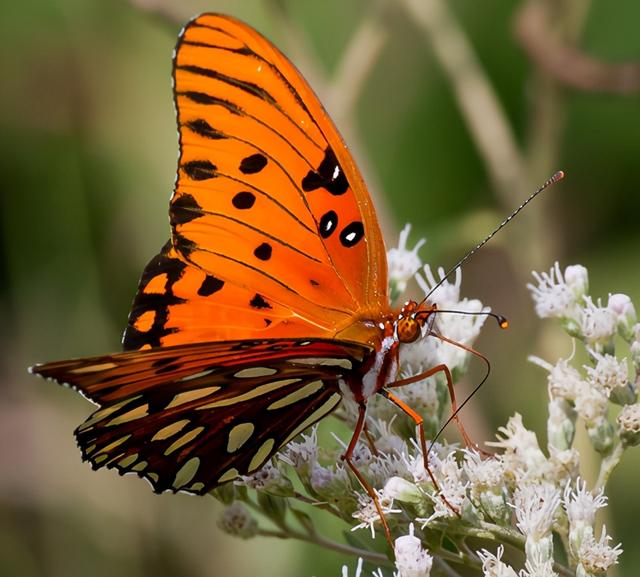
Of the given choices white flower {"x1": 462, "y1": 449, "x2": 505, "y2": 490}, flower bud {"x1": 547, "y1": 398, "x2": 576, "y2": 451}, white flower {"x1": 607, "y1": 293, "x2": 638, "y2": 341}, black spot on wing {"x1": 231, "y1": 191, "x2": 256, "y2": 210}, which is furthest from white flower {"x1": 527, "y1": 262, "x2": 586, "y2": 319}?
black spot on wing {"x1": 231, "y1": 191, "x2": 256, "y2": 210}

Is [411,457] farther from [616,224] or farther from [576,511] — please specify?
[616,224]

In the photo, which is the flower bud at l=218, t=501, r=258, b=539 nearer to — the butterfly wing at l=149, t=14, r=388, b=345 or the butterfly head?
the butterfly wing at l=149, t=14, r=388, b=345

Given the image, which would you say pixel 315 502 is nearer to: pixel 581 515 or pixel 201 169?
pixel 581 515

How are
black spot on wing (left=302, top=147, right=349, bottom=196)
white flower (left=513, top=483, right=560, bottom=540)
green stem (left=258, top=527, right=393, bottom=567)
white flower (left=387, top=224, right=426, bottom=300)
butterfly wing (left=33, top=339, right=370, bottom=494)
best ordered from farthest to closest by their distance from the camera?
white flower (left=387, top=224, right=426, bottom=300), black spot on wing (left=302, top=147, right=349, bottom=196), green stem (left=258, top=527, right=393, bottom=567), white flower (left=513, top=483, right=560, bottom=540), butterfly wing (left=33, top=339, right=370, bottom=494)

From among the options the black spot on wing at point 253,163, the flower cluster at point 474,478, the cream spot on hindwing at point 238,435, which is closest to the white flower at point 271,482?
the flower cluster at point 474,478

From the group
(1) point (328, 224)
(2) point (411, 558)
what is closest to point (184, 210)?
(1) point (328, 224)

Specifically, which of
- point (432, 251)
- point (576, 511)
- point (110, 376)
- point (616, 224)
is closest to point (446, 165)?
point (616, 224)

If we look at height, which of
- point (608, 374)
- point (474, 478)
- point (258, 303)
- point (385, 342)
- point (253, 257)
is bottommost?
point (474, 478)
